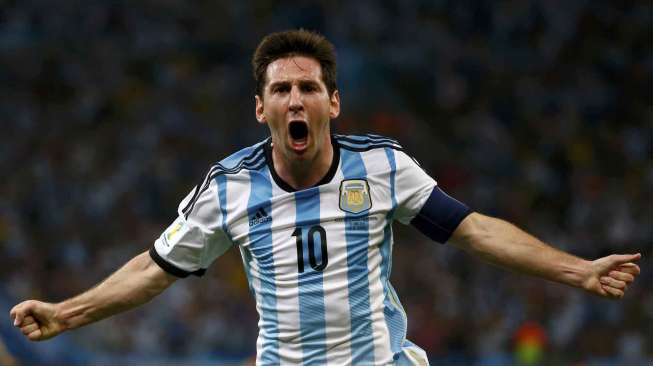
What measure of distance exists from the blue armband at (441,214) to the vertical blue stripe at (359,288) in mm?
244

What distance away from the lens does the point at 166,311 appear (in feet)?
36.6

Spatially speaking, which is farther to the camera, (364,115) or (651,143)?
(364,115)

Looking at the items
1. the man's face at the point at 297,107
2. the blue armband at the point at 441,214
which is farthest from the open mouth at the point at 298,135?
the blue armband at the point at 441,214

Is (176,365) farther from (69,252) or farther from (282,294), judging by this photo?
(282,294)

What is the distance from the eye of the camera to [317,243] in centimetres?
412

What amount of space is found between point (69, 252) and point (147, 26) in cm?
417

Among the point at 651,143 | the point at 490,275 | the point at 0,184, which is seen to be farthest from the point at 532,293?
the point at 0,184

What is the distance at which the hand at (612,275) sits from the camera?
392 cm

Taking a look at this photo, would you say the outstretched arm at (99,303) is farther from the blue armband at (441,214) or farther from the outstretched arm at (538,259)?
the outstretched arm at (538,259)

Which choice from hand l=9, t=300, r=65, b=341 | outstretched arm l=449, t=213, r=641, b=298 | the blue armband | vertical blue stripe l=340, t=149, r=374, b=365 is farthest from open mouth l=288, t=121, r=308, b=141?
hand l=9, t=300, r=65, b=341

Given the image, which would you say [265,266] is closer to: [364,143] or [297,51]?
[364,143]

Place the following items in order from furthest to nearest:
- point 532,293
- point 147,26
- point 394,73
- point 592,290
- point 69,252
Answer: point 147,26, point 394,73, point 69,252, point 532,293, point 592,290

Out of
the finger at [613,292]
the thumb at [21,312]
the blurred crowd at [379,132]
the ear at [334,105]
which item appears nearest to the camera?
the finger at [613,292]

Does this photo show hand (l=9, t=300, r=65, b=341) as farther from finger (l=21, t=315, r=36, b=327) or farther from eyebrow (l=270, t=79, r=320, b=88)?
eyebrow (l=270, t=79, r=320, b=88)
